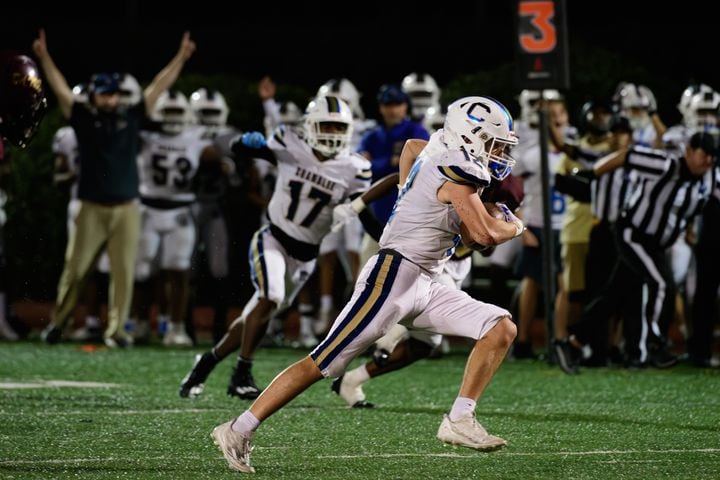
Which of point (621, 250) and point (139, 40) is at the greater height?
point (139, 40)

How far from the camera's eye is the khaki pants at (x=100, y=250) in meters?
10.9

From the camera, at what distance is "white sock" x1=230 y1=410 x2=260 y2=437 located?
5.43m

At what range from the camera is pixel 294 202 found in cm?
798

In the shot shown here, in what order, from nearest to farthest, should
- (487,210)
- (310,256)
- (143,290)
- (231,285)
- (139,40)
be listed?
(487,210) → (310,256) → (143,290) → (231,285) → (139,40)

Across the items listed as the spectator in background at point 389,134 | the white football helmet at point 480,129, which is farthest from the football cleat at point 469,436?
the spectator in background at point 389,134

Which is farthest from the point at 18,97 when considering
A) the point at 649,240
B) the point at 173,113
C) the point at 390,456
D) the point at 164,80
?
the point at 173,113

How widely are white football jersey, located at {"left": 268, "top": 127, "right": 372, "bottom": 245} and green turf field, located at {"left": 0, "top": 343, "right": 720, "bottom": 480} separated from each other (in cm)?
93

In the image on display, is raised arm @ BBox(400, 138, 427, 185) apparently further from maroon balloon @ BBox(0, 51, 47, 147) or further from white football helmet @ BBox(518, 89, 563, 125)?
white football helmet @ BBox(518, 89, 563, 125)

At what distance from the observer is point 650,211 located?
9.50 metres

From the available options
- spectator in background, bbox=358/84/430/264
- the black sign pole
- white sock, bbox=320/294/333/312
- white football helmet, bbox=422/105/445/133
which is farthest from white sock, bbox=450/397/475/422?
white sock, bbox=320/294/333/312

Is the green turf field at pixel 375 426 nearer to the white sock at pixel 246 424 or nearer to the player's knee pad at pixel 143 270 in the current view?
the white sock at pixel 246 424

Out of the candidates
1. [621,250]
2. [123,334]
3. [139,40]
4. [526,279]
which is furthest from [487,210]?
[139,40]

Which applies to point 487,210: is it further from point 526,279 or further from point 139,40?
point 139,40

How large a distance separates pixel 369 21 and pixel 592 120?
10178mm
